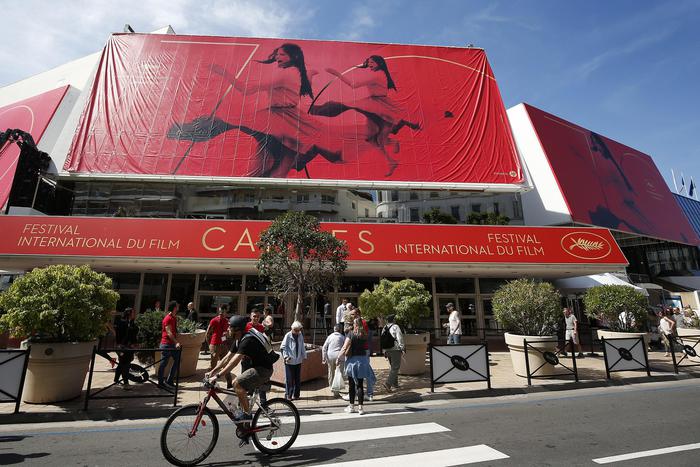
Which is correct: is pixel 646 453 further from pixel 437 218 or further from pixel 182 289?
pixel 182 289

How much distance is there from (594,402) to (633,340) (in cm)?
395

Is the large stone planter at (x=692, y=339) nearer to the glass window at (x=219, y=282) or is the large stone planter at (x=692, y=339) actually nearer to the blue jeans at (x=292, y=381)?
the blue jeans at (x=292, y=381)

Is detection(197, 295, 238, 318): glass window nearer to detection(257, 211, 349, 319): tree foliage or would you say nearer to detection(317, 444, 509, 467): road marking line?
detection(257, 211, 349, 319): tree foliage

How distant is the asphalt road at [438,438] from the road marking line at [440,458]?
1cm

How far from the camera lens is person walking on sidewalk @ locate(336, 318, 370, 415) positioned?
6.41 meters

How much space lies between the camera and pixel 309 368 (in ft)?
28.5

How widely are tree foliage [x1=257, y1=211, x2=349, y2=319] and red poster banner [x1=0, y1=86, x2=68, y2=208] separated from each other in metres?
17.8

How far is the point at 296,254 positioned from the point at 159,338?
3.88 metres

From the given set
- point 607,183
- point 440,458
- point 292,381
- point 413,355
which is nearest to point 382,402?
point 292,381

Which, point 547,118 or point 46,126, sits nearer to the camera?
point 46,126

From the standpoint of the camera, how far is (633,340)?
31.4 feet

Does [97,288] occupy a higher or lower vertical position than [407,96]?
lower

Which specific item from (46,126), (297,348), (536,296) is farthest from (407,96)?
(46,126)

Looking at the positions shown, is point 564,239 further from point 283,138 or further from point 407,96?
point 283,138
